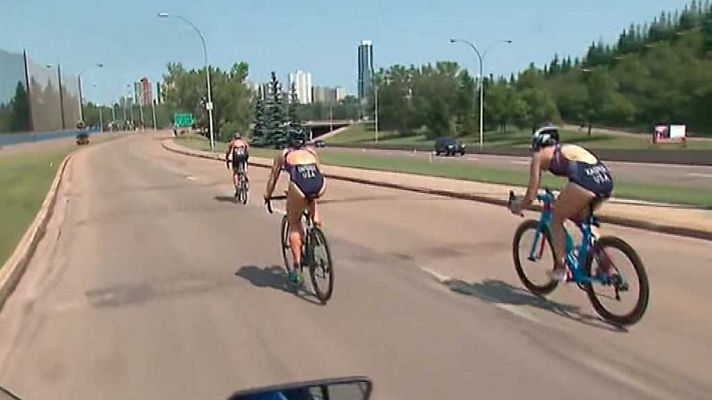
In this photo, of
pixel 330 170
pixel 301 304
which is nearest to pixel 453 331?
pixel 301 304

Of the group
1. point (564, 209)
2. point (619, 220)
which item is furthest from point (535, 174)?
point (619, 220)

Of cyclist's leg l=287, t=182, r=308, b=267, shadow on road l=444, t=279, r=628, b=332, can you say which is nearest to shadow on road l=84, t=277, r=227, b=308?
cyclist's leg l=287, t=182, r=308, b=267

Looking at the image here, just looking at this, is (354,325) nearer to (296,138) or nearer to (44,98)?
(296,138)

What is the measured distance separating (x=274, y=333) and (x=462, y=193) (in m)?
12.4

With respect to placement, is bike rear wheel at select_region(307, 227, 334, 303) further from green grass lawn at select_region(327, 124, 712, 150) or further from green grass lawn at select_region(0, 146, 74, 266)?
green grass lawn at select_region(327, 124, 712, 150)

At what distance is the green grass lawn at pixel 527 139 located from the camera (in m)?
57.6

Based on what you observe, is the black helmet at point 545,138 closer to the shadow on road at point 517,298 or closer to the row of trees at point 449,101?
the shadow on road at point 517,298

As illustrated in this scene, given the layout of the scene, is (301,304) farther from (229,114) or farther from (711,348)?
(229,114)

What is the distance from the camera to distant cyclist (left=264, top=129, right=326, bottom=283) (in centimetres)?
773

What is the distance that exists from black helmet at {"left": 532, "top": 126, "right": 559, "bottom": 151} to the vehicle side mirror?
4.84 m

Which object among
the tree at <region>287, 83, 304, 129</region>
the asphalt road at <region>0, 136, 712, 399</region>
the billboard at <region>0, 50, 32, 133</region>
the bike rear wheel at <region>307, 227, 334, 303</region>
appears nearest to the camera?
the asphalt road at <region>0, 136, 712, 399</region>

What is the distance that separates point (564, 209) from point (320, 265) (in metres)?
2.56

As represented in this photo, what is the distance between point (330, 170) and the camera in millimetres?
31266

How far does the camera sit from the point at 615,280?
20.9ft
